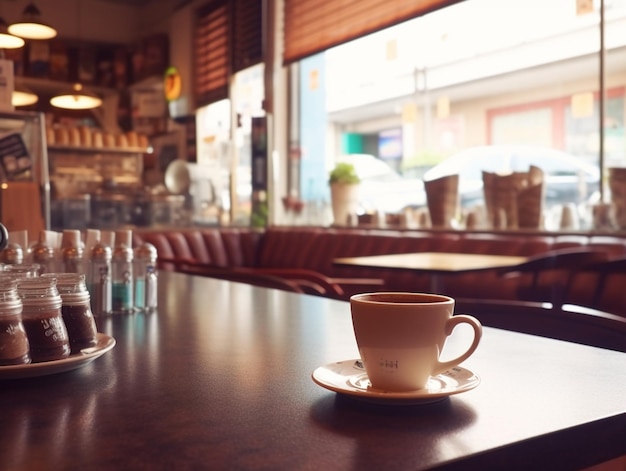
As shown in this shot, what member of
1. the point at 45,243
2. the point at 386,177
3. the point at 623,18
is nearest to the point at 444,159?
the point at 386,177

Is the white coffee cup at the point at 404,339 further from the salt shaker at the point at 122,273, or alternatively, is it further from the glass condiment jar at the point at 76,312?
the salt shaker at the point at 122,273

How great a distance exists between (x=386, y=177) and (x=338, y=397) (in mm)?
5351

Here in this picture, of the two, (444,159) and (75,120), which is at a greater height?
(75,120)

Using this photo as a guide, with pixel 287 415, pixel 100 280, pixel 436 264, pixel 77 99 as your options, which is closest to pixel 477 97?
pixel 436 264

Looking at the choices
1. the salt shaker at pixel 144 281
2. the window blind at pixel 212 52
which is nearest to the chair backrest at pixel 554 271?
the salt shaker at pixel 144 281

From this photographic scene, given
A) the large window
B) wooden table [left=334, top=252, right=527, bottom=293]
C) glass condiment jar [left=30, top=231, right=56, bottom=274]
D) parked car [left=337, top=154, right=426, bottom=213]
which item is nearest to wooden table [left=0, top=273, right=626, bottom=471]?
glass condiment jar [left=30, top=231, right=56, bottom=274]

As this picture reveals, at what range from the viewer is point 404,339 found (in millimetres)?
733

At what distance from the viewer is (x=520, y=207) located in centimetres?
436

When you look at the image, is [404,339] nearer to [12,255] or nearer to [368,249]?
[12,255]

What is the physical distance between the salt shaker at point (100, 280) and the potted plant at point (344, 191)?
14.7 feet

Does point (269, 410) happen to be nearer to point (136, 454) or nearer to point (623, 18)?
point (136, 454)

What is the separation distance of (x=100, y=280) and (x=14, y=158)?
346 cm

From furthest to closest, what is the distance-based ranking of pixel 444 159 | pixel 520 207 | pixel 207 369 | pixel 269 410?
1. pixel 444 159
2. pixel 520 207
3. pixel 207 369
4. pixel 269 410

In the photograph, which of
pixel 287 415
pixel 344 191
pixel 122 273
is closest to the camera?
pixel 287 415
